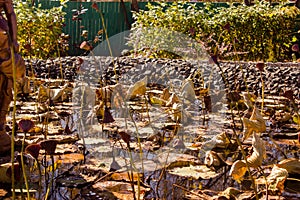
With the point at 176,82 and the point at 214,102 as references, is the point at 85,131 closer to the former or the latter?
the point at 214,102

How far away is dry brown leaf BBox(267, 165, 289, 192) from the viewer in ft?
6.25

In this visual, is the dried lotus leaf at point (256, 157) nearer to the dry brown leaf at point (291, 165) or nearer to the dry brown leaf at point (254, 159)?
the dry brown leaf at point (254, 159)

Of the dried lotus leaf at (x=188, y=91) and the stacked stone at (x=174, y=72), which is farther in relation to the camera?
the stacked stone at (x=174, y=72)

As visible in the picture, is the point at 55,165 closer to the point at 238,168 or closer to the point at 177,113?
the point at 238,168

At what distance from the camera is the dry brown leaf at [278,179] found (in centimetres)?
191

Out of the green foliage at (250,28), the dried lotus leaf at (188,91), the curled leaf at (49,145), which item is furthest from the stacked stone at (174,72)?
the curled leaf at (49,145)

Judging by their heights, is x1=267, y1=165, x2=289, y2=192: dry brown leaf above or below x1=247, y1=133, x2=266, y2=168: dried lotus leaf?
below

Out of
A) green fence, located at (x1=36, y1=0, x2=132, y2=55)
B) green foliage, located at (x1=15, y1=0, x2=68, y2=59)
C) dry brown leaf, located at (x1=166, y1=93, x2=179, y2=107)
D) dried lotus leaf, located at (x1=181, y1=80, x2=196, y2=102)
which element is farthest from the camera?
green fence, located at (x1=36, y1=0, x2=132, y2=55)

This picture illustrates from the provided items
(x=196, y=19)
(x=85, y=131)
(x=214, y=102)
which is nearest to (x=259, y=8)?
(x=196, y=19)

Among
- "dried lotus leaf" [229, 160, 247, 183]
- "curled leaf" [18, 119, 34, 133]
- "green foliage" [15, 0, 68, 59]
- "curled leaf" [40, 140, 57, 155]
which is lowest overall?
"dried lotus leaf" [229, 160, 247, 183]

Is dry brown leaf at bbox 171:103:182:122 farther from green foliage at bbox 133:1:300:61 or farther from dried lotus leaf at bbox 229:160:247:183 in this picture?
green foliage at bbox 133:1:300:61

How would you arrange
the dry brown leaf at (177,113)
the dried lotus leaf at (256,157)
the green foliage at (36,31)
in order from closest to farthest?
1. the dried lotus leaf at (256,157)
2. the dry brown leaf at (177,113)
3. the green foliage at (36,31)

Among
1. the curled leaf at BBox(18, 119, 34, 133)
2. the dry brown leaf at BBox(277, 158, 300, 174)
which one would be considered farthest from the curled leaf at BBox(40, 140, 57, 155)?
the dry brown leaf at BBox(277, 158, 300, 174)

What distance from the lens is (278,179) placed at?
6.30ft
